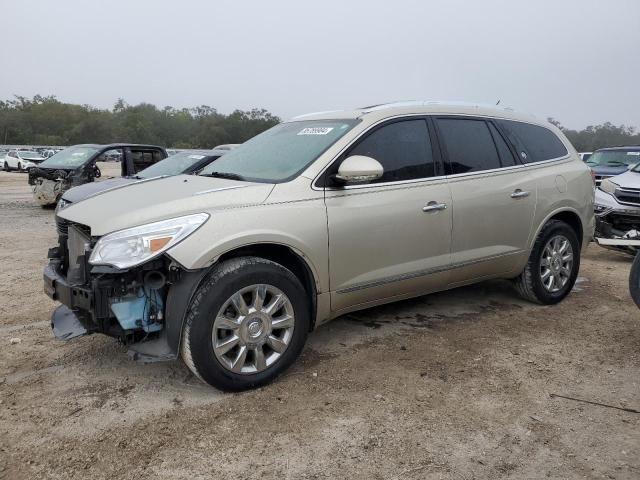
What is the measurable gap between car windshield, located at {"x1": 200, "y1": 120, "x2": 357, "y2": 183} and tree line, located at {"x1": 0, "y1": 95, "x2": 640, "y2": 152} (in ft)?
242

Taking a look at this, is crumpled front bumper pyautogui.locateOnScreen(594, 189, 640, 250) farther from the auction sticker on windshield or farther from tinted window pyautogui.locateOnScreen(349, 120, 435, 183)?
the auction sticker on windshield

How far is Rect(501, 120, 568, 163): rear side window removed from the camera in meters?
4.97

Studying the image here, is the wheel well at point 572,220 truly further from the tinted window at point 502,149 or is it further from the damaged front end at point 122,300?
the damaged front end at point 122,300

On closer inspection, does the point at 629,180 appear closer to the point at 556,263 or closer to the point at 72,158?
the point at 556,263

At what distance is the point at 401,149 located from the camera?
4191mm

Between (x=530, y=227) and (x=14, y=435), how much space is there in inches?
163

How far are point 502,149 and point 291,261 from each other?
2322 millimetres

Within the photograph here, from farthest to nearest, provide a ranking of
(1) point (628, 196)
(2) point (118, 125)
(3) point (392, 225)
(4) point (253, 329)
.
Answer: (2) point (118, 125), (1) point (628, 196), (3) point (392, 225), (4) point (253, 329)

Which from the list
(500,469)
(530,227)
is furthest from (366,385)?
(530,227)

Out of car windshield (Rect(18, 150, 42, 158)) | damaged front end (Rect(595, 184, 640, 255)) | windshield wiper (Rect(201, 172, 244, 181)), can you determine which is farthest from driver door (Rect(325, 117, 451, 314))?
car windshield (Rect(18, 150, 42, 158))

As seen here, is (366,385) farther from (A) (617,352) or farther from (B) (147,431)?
(A) (617,352)

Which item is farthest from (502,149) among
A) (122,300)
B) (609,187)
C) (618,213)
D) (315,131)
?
(609,187)

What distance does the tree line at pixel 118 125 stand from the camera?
243ft

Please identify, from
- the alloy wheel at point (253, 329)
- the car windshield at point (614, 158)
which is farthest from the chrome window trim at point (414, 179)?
the car windshield at point (614, 158)
